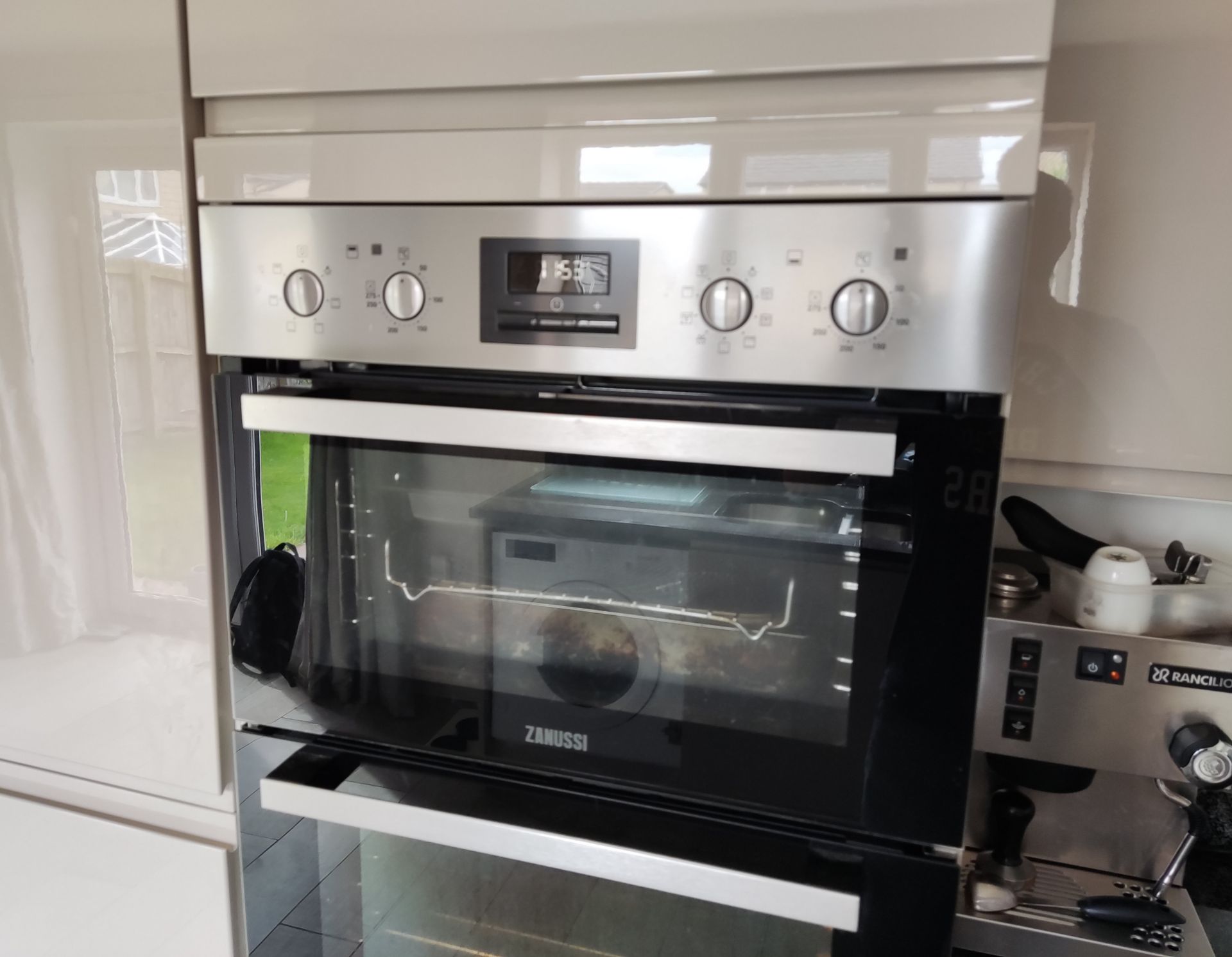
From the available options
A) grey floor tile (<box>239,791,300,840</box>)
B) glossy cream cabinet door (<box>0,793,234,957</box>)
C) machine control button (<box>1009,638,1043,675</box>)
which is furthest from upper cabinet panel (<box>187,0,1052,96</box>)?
glossy cream cabinet door (<box>0,793,234,957</box>)

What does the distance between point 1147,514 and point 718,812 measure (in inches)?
26.8

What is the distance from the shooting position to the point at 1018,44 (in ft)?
1.93

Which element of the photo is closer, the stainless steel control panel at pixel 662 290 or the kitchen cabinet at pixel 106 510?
the stainless steel control panel at pixel 662 290

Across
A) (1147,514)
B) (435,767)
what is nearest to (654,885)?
(435,767)

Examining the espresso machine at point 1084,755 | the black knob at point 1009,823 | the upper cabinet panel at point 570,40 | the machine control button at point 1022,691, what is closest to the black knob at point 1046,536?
the espresso machine at point 1084,755

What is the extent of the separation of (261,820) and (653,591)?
19.1 inches

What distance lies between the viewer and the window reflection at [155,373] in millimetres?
811

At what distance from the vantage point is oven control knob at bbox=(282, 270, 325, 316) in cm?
75

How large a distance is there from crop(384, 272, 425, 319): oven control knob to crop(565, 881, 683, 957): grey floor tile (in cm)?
53

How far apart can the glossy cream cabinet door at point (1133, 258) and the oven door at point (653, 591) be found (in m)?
0.35

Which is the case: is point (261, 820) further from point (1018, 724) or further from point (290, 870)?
point (1018, 724)

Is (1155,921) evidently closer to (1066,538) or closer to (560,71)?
(1066,538)

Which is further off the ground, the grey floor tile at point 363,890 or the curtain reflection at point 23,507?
the curtain reflection at point 23,507

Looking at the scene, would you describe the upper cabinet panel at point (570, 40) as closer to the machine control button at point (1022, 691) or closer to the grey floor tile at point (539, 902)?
the machine control button at point (1022, 691)
